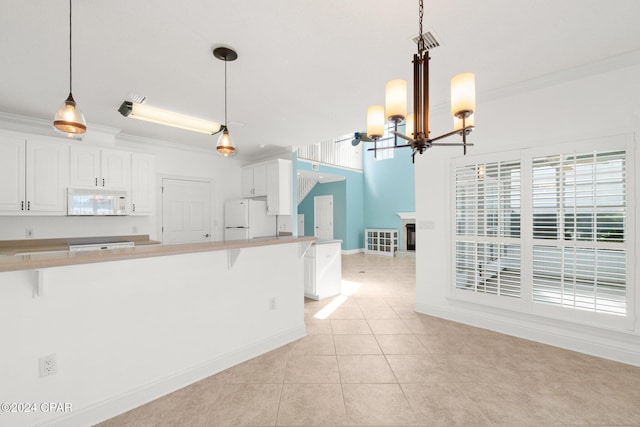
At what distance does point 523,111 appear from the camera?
9.75 ft

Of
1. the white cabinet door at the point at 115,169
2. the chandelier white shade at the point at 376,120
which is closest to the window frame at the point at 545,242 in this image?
the chandelier white shade at the point at 376,120

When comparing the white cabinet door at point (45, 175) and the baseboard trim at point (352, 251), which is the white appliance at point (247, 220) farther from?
the baseboard trim at point (352, 251)

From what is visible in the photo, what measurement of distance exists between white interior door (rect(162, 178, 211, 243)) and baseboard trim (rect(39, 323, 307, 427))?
329 centimetres

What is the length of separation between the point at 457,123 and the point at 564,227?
74.8 inches

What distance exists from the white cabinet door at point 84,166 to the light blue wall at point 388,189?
7414mm

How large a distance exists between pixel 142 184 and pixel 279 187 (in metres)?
2.20

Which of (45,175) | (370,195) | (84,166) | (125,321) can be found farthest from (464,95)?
(370,195)

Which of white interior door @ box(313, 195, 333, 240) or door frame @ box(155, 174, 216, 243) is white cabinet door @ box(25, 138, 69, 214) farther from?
white interior door @ box(313, 195, 333, 240)

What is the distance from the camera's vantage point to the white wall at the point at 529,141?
2.49m

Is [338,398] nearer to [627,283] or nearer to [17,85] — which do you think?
[627,283]

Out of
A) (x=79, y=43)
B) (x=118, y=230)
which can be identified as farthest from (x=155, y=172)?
(x=79, y=43)

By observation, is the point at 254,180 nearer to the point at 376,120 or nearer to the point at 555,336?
the point at 376,120

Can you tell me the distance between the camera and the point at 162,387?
206 cm

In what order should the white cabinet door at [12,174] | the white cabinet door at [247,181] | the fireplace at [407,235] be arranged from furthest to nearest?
the fireplace at [407,235] < the white cabinet door at [247,181] < the white cabinet door at [12,174]
